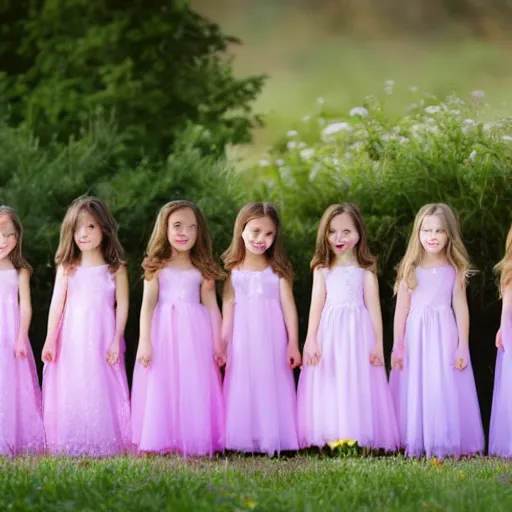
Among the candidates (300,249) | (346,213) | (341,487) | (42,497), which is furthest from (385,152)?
(42,497)

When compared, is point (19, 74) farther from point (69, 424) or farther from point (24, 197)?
point (69, 424)

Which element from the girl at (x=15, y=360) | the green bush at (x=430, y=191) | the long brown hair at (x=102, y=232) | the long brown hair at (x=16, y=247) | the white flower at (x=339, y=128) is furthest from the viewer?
the white flower at (x=339, y=128)

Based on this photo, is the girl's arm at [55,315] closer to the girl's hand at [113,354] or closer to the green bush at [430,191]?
the girl's hand at [113,354]

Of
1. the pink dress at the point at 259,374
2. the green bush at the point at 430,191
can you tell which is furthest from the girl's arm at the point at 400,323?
the green bush at the point at 430,191

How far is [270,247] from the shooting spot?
8594 mm

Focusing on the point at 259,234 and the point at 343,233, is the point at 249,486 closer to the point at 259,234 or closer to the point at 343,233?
the point at 259,234

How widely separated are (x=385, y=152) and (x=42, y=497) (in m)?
5.36

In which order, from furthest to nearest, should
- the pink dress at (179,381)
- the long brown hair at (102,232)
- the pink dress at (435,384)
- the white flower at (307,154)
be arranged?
1. the white flower at (307,154)
2. the long brown hair at (102,232)
3. the pink dress at (435,384)
4. the pink dress at (179,381)

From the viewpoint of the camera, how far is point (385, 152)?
1038 cm

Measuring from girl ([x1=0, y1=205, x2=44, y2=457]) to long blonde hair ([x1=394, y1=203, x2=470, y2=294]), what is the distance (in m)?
2.70

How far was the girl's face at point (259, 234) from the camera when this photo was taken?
8.39 metres

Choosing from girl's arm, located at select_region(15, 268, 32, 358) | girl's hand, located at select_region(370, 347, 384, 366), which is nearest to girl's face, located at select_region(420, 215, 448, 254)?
girl's hand, located at select_region(370, 347, 384, 366)

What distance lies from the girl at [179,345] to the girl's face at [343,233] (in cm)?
85

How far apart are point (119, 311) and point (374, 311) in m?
1.79
